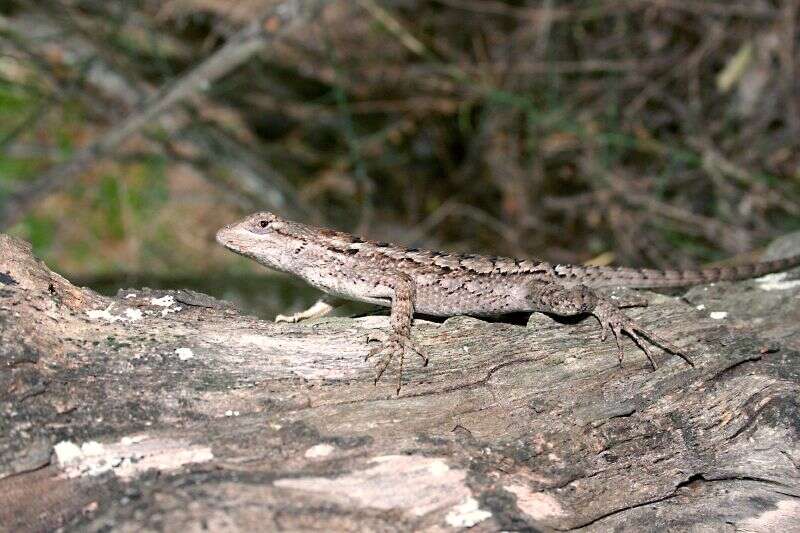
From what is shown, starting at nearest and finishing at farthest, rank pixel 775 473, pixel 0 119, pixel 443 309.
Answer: pixel 775 473 → pixel 443 309 → pixel 0 119

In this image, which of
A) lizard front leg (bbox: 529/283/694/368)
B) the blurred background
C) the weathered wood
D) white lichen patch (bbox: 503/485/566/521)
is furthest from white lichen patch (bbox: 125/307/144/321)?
the blurred background

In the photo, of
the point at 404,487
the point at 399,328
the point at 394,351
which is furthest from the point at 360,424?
the point at 399,328

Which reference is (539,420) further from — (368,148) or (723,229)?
(368,148)

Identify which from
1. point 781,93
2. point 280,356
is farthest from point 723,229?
point 280,356

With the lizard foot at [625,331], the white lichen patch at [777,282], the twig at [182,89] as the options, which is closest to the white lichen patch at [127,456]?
the lizard foot at [625,331]

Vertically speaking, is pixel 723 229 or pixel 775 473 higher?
pixel 723 229

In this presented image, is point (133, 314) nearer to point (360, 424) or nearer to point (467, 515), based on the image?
point (360, 424)
